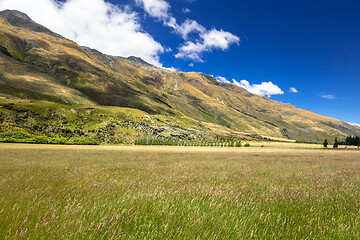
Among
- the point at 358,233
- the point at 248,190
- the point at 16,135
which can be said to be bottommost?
the point at 16,135

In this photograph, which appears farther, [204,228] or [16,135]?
[16,135]

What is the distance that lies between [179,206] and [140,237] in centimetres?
141

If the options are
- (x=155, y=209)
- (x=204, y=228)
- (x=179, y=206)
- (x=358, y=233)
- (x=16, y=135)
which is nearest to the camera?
(x=204, y=228)

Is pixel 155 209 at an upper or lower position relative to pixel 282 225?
lower

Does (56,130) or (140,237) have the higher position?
(140,237)

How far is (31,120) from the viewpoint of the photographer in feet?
277

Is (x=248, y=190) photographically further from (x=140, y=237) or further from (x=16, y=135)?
(x=16, y=135)

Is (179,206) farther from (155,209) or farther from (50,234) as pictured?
(50,234)

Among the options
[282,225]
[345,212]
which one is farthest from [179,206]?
[345,212]

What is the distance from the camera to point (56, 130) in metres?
86.6

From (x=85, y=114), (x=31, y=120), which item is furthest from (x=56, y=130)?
(x=85, y=114)

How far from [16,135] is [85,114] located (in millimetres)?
63831

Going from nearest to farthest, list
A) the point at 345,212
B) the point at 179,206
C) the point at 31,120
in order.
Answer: the point at 179,206 < the point at 345,212 < the point at 31,120

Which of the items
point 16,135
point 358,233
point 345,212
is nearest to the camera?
point 358,233
